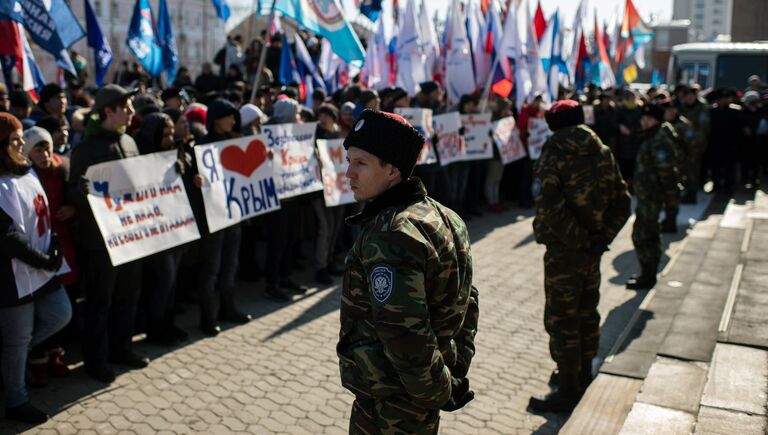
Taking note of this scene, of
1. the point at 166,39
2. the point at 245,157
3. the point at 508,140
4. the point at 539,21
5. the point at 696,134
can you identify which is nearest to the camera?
the point at 245,157

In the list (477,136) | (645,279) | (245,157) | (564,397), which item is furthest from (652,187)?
(245,157)

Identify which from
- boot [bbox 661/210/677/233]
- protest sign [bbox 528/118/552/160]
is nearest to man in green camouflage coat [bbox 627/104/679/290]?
boot [bbox 661/210/677/233]

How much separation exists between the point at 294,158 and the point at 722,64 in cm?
2022

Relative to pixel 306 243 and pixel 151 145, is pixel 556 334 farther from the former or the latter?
pixel 306 243

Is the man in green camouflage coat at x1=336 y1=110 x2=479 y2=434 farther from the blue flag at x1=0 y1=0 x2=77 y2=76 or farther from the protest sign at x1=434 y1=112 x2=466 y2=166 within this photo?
the protest sign at x1=434 y1=112 x2=466 y2=166

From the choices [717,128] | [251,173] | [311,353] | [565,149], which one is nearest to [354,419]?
[565,149]

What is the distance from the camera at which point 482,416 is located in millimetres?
5293

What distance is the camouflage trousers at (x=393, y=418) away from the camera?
2859 millimetres

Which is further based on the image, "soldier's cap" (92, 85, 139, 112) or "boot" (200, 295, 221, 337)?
"boot" (200, 295, 221, 337)

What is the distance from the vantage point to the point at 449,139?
459 inches

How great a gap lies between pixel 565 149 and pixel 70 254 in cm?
375

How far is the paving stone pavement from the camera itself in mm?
5051

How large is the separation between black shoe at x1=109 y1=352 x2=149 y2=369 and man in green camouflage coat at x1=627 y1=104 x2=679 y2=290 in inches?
216

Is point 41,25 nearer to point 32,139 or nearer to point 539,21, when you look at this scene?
point 32,139
